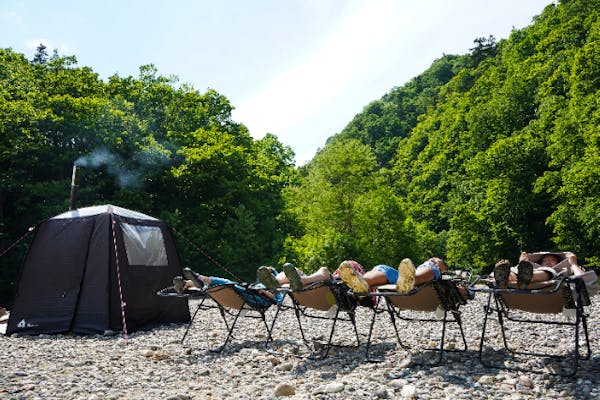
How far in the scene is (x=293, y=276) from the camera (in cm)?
503

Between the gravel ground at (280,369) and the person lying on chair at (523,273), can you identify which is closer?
the gravel ground at (280,369)

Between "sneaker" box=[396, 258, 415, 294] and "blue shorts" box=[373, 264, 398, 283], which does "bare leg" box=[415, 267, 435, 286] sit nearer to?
"sneaker" box=[396, 258, 415, 294]

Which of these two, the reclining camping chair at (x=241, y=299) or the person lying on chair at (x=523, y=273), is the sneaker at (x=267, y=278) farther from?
the person lying on chair at (x=523, y=273)

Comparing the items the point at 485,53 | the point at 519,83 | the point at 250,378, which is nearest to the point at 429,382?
the point at 250,378

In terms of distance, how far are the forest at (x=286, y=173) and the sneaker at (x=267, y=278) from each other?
8.67m

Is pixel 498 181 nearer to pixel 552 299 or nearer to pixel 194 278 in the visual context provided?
pixel 194 278

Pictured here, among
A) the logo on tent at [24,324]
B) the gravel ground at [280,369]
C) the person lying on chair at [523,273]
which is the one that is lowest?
the gravel ground at [280,369]

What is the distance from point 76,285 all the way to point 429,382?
5730 millimetres

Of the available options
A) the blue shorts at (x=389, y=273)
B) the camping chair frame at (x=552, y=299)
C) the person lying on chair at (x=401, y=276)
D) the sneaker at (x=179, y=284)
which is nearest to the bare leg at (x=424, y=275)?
the person lying on chair at (x=401, y=276)

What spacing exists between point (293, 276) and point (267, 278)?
0.34m

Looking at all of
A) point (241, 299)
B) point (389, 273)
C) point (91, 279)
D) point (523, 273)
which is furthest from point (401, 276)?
point (91, 279)

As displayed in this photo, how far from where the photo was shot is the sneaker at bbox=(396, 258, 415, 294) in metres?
4.37

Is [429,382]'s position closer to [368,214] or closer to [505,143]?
[368,214]

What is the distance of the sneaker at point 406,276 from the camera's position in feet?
14.3
